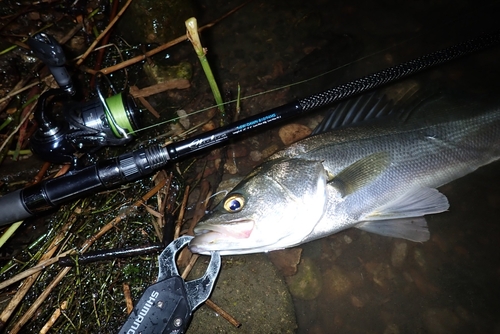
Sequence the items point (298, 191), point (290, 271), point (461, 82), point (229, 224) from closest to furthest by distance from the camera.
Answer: point (229, 224) → point (298, 191) → point (290, 271) → point (461, 82)

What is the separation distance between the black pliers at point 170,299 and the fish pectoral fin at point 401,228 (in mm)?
1366

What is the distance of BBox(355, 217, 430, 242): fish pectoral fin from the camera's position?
2914mm

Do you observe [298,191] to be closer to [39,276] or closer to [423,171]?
[423,171]

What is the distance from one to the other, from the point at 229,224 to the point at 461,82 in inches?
122

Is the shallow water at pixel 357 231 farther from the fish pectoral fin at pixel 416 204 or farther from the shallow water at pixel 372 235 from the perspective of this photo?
the fish pectoral fin at pixel 416 204

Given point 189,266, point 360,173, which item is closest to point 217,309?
point 189,266

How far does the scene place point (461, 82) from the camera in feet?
12.0

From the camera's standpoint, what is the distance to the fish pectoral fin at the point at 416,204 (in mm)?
2844

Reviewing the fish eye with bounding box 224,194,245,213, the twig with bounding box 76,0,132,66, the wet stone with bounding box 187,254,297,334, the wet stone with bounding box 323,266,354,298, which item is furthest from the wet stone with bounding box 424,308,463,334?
the twig with bounding box 76,0,132,66

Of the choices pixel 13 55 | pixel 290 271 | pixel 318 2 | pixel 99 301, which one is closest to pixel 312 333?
pixel 290 271

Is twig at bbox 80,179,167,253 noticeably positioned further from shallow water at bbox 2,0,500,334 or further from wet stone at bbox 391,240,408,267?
wet stone at bbox 391,240,408,267

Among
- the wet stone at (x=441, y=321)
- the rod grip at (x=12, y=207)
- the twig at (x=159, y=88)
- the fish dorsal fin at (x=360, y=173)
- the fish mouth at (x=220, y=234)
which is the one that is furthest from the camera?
the twig at (x=159, y=88)

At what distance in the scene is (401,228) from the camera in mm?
2926

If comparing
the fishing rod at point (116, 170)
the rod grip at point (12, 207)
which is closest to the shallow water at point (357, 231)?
the fishing rod at point (116, 170)
